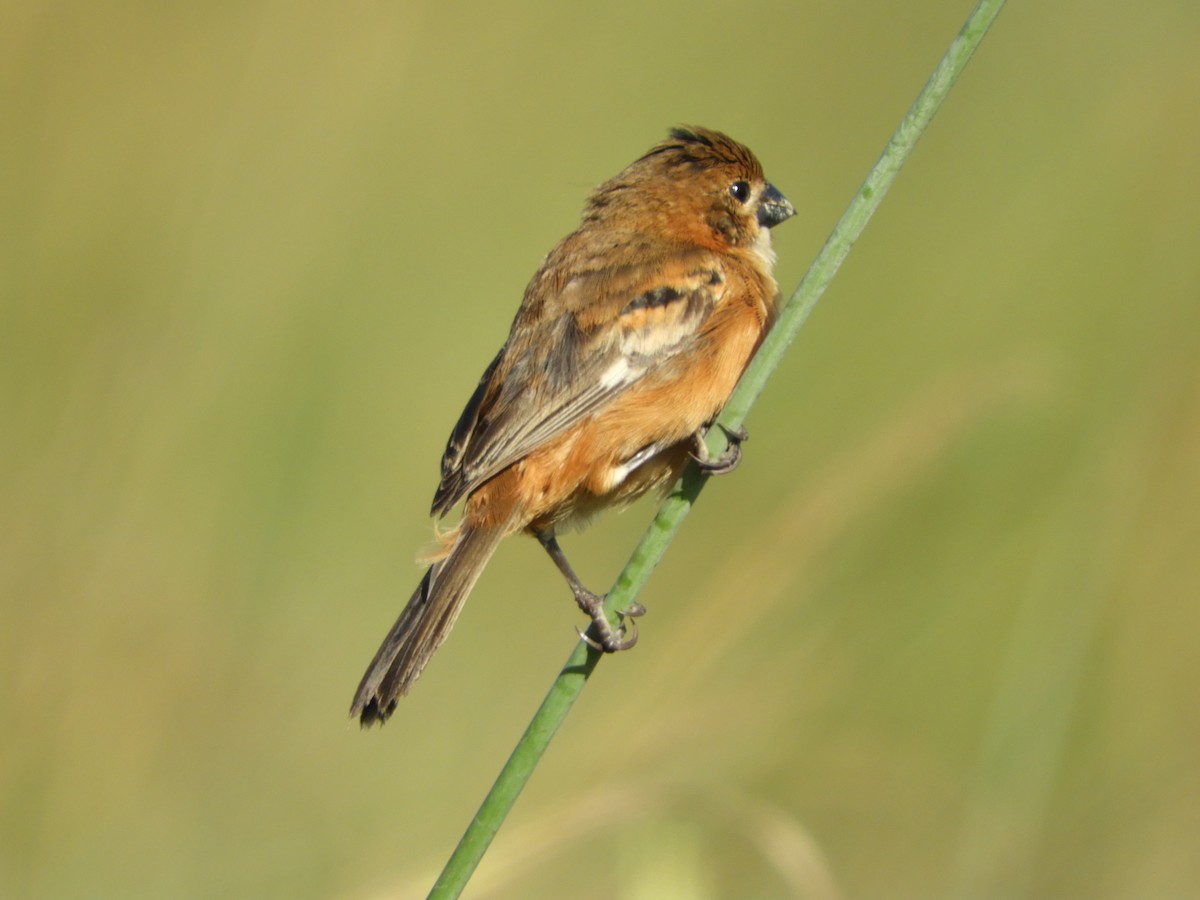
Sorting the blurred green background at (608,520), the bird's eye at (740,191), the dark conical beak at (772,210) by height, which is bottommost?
the blurred green background at (608,520)

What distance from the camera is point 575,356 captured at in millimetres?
3857

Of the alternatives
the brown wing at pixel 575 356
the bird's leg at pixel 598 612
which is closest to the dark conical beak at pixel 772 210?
the brown wing at pixel 575 356

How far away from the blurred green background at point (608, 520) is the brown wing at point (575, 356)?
640 mm

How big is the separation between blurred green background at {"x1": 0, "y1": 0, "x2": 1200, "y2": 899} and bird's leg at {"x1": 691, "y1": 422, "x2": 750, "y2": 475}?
12.2 inches

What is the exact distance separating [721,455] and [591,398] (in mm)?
682

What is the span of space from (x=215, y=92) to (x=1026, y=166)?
12.0ft

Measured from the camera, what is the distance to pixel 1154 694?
4738mm

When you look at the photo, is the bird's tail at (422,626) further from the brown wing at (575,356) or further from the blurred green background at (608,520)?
the blurred green background at (608,520)

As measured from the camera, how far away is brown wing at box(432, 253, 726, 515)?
12.1ft

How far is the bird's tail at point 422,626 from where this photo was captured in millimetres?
3289

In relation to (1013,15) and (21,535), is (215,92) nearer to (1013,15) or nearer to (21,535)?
(21,535)

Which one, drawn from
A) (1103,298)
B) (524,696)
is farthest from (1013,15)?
(524,696)

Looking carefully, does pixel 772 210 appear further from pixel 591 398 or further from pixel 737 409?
pixel 737 409

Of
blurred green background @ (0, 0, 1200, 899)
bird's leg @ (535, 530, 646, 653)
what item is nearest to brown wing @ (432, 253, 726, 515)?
bird's leg @ (535, 530, 646, 653)
